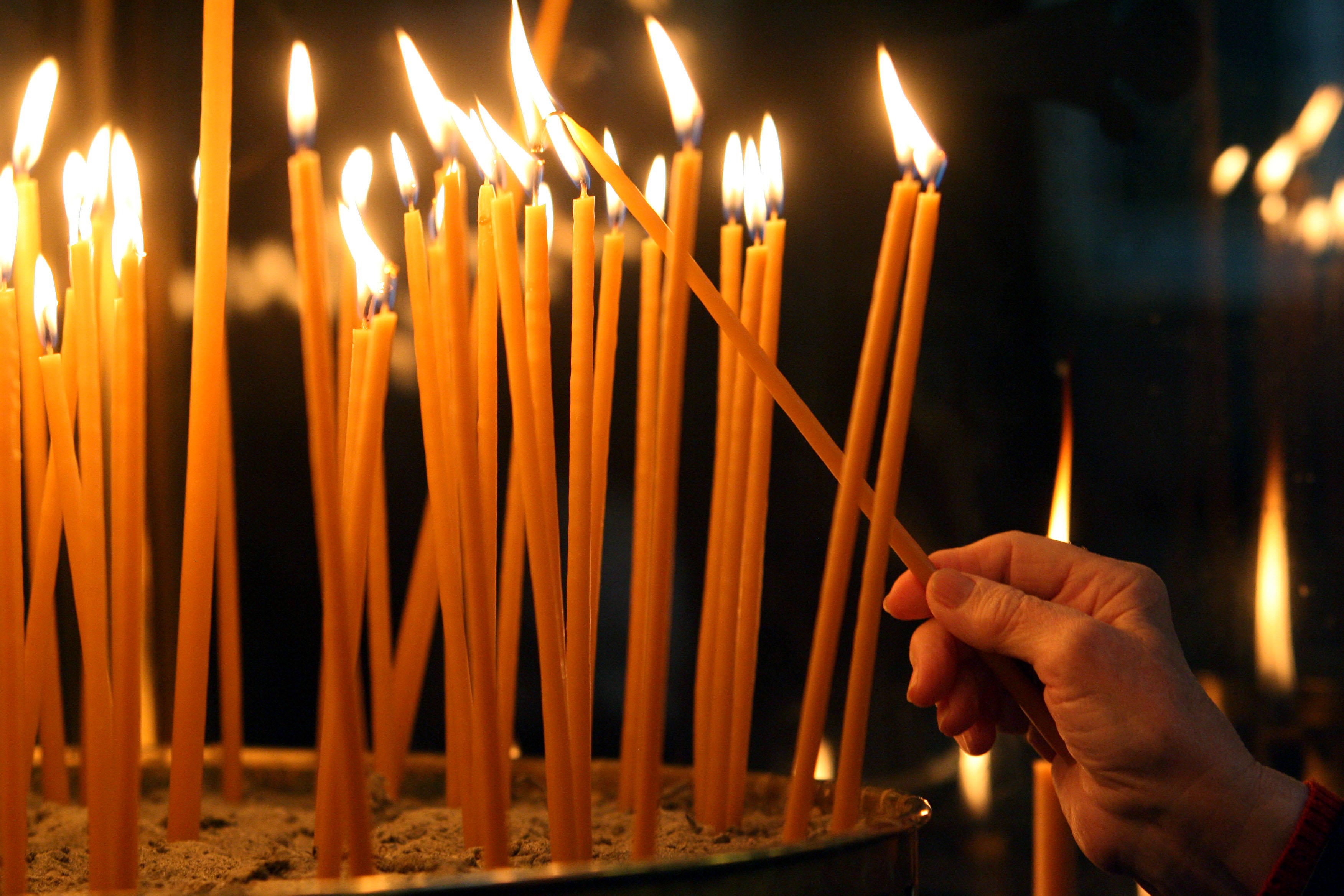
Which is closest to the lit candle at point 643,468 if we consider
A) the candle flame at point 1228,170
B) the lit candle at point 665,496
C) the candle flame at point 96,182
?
the lit candle at point 665,496

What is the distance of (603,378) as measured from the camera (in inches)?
14.4

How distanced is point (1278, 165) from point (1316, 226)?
4cm

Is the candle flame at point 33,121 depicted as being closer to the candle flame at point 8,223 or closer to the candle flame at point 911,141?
the candle flame at point 8,223

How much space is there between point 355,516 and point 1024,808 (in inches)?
20.3

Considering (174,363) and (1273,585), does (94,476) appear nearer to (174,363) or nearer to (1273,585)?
(174,363)

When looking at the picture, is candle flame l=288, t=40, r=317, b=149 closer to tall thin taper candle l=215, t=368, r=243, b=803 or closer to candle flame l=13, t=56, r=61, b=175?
candle flame l=13, t=56, r=61, b=175

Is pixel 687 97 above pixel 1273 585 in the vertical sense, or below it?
above

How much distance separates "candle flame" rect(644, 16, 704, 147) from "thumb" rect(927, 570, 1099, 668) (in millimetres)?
194

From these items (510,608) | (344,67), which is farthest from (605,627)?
(344,67)

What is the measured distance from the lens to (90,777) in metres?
0.32

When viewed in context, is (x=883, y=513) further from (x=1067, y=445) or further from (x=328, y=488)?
(x=1067, y=445)

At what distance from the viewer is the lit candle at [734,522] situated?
0.40m

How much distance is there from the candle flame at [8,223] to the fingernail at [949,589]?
1.18 feet

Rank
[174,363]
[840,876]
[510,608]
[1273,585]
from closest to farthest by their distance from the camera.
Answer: [840,876] → [510,608] → [1273,585] → [174,363]
